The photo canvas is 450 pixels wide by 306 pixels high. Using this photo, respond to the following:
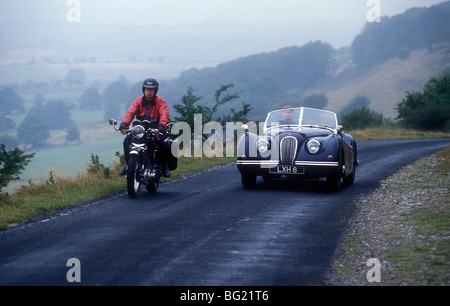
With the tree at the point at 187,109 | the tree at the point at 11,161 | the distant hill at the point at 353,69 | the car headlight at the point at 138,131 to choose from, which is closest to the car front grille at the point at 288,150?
the car headlight at the point at 138,131

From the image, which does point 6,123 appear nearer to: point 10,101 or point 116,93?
point 10,101

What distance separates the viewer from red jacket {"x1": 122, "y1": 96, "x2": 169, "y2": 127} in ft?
39.1

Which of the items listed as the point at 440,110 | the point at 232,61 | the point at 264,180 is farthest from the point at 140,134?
the point at 232,61

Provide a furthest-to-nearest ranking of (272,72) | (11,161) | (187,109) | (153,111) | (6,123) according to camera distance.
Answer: (272,72) < (6,123) < (187,109) < (11,161) < (153,111)

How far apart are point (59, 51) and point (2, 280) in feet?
421

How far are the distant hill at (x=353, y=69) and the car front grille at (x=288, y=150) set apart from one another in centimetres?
10440

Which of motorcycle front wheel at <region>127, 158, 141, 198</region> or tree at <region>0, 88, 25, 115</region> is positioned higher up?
tree at <region>0, 88, 25, 115</region>

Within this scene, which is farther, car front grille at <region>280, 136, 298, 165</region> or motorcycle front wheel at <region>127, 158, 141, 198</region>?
car front grille at <region>280, 136, 298, 165</region>

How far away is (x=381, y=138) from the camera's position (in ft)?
115

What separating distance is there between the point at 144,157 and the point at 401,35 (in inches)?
6595

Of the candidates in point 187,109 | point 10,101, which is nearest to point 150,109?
point 187,109

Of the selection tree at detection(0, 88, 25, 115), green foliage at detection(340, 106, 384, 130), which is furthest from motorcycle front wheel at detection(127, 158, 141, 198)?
tree at detection(0, 88, 25, 115)

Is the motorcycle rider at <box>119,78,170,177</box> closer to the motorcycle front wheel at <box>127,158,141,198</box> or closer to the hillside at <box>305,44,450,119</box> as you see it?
the motorcycle front wheel at <box>127,158,141,198</box>

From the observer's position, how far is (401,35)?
552 ft
